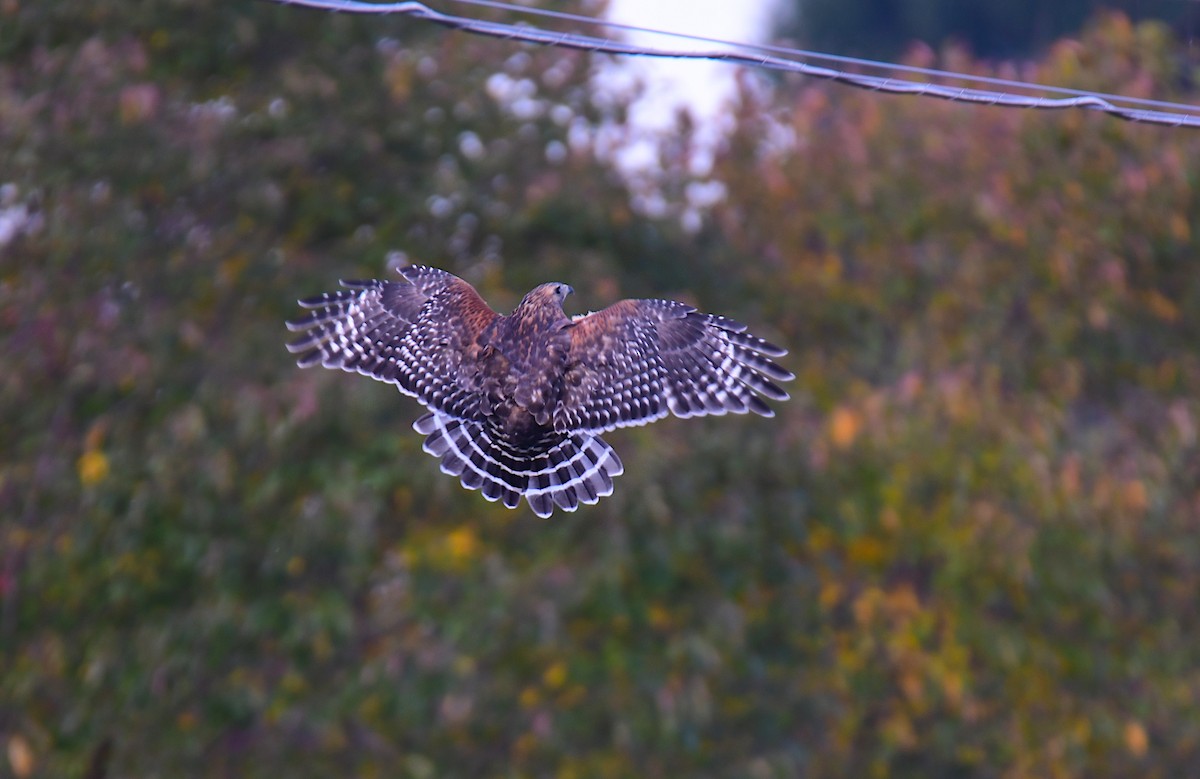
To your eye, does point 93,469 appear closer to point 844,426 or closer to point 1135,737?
point 844,426

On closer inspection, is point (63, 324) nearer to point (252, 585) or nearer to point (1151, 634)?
point (252, 585)

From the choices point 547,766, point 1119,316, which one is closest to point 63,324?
point 547,766

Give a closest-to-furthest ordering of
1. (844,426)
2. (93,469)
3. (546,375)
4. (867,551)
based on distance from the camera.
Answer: (546,375), (93,469), (844,426), (867,551)

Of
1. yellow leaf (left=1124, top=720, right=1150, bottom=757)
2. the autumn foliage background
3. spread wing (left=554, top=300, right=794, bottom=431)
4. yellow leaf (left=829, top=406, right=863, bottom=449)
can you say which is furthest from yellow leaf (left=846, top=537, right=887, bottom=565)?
spread wing (left=554, top=300, right=794, bottom=431)

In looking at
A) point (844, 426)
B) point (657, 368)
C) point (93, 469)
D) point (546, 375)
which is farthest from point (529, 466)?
point (844, 426)

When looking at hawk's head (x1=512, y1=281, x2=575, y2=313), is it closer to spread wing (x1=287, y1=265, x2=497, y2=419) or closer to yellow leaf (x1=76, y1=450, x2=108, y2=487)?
spread wing (x1=287, y1=265, x2=497, y2=419)

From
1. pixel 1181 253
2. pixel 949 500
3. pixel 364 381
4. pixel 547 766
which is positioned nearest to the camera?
pixel 364 381

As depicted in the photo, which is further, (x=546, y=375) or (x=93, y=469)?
(x=93, y=469)
